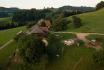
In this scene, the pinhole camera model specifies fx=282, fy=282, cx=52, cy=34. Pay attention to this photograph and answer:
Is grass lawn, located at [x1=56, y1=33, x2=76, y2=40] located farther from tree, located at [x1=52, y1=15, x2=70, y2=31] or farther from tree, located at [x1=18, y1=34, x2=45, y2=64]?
tree, located at [x1=18, y1=34, x2=45, y2=64]

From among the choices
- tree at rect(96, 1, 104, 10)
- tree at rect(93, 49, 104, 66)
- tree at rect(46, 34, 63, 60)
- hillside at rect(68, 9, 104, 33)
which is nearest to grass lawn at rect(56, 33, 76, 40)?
tree at rect(46, 34, 63, 60)

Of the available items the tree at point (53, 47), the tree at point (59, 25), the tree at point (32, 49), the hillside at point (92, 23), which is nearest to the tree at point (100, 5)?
the hillside at point (92, 23)

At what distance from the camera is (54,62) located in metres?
70.9

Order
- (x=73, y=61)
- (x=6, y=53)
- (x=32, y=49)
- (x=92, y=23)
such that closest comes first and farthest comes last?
(x=73, y=61) < (x=32, y=49) < (x=6, y=53) < (x=92, y=23)

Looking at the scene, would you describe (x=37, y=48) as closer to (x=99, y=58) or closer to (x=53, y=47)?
(x=53, y=47)

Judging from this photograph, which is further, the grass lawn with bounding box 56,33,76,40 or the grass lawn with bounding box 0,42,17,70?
the grass lawn with bounding box 56,33,76,40

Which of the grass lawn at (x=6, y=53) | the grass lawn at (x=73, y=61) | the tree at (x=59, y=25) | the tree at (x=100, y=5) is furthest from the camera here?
the tree at (x=100, y=5)

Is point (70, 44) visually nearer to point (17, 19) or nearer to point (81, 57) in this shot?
point (81, 57)

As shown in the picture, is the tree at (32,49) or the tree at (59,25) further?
the tree at (59,25)

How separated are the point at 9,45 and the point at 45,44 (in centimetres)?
1449

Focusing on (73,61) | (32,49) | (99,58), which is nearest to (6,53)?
(32,49)

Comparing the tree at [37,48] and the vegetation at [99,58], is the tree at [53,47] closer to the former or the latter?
the tree at [37,48]

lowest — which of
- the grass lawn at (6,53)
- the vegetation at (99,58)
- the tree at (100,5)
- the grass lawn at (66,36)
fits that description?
the grass lawn at (6,53)

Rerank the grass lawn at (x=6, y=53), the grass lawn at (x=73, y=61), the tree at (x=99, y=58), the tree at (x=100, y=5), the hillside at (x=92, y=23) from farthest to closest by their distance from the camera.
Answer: the tree at (x=100, y=5), the hillside at (x=92, y=23), the grass lawn at (x=6, y=53), the grass lawn at (x=73, y=61), the tree at (x=99, y=58)
